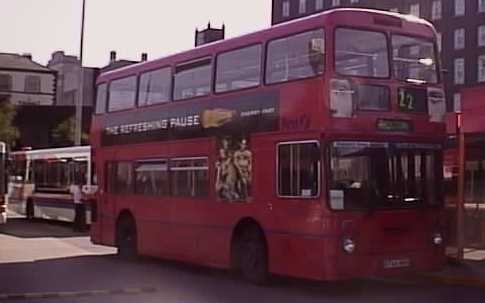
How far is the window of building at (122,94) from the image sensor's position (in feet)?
61.3

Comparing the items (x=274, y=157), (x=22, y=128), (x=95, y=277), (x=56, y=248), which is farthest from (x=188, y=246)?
(x=22, y=128)

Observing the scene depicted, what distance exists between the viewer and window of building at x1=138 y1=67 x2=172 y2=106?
17.3 metres

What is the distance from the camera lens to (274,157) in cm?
1393

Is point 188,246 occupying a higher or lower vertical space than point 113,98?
lower

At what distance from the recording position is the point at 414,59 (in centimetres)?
1407

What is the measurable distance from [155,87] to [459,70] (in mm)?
60368

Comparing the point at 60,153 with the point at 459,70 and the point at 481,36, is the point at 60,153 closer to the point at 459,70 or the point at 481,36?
the point at 481,36

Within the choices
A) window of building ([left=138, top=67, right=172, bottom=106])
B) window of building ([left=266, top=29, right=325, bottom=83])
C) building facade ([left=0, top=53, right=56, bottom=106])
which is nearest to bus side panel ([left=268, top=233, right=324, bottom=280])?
window of building ([left=266, top=29, right=325, bottom=83])


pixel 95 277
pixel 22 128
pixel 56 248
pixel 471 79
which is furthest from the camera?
pixel 471 79

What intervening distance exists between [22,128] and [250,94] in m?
52.6

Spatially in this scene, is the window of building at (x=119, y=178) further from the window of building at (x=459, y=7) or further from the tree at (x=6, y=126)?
the window of building at (x=459, y=7)

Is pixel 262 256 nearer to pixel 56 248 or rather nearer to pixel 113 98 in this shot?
pixel 113 98

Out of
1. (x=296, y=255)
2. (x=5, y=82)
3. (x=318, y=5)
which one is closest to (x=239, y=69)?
(x=296, y=255)

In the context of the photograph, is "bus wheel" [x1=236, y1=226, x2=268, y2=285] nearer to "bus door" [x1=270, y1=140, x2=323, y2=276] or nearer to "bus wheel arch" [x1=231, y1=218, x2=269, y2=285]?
"bus wheel arch" [x1=231, y1=218, x2=269, y2=285]
